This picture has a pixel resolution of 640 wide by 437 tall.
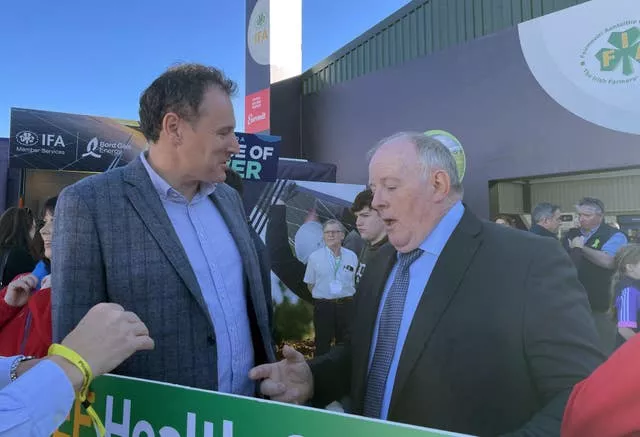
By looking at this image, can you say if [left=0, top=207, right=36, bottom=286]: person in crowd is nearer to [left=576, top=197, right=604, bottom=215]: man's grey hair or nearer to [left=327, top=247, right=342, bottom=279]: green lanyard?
[left=327, top=247, right=342, bottom=279]: green lanyard

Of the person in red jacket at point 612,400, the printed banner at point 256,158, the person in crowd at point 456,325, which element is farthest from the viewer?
the printed banner at point 256,158

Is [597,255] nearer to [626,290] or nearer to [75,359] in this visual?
[626,290]

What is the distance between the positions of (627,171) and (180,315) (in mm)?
5579

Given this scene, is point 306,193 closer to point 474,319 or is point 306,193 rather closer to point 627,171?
point 627,171

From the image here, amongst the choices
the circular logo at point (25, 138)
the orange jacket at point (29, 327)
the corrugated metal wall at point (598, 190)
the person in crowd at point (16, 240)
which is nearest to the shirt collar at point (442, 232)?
the orange jacket at point (29, 327)

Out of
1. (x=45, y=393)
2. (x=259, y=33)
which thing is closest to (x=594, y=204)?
(x=45, y=393)

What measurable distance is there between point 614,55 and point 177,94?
17.7ft

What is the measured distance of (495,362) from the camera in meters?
1.08

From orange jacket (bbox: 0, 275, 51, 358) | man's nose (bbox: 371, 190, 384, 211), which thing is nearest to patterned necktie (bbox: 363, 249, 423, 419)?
man's nose (bbox: 371, 190, 384, 211)

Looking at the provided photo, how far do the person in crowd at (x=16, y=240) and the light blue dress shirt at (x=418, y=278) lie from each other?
2.93 meters

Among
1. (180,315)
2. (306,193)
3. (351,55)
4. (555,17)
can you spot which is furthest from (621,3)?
(180,315)

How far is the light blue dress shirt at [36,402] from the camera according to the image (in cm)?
67

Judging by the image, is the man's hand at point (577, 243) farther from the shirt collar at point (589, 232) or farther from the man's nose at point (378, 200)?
the man's nose at point (378, 200)

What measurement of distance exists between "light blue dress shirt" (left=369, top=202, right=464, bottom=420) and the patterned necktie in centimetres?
1
